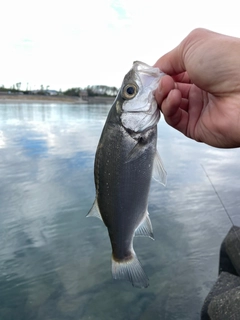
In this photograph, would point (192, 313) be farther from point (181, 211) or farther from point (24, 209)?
point (24, 209)

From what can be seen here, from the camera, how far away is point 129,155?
7.04 ft

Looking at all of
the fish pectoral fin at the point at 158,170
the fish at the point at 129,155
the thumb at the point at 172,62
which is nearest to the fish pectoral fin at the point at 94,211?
the fish at the point at 129,155

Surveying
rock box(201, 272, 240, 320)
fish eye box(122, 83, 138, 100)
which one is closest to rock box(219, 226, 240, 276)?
rock box(201, 272, 240, 320)

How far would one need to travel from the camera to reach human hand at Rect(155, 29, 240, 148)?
207cm

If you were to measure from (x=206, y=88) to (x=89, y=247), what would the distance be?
420 centimetres

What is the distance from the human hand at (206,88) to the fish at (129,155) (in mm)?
136

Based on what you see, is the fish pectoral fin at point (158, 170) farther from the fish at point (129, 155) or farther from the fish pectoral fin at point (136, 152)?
the fish pectoral fin at point (136, 152)

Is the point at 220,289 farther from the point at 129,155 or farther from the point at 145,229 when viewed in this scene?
the point at 129,155

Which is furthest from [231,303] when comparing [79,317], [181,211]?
[181,211]

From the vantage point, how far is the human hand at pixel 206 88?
6.78 ft

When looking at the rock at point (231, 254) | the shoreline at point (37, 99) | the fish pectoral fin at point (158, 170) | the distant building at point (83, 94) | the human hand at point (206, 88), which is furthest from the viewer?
the distant building at point (83, 94)

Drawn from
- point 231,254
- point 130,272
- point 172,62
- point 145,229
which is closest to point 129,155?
point 145,229

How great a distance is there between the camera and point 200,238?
610cm

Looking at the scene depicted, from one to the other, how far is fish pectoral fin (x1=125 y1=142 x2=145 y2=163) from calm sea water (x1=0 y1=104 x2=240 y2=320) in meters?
3.01
